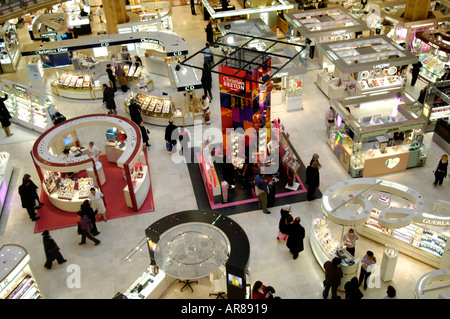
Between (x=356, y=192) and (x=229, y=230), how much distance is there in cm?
371

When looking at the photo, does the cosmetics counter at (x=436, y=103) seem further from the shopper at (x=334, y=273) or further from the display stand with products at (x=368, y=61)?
the shopper at (x=334, y=273)

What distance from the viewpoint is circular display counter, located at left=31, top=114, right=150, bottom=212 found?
1231 cm

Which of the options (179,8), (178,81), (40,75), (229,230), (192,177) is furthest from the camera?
(179,8)

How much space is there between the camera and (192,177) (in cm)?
1427

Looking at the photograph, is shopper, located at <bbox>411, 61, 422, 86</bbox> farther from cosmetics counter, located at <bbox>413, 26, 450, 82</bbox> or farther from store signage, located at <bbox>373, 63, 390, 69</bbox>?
store signage, located at <bbox>373, 63, 390, 69</bbox>

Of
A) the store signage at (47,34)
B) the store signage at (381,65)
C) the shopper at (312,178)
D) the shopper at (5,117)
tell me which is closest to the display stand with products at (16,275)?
the shopper at (312,178)

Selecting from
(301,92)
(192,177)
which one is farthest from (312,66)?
(192,177)

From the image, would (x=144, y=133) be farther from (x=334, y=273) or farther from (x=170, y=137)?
(x=334, y=273)

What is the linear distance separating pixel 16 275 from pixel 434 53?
16850mm

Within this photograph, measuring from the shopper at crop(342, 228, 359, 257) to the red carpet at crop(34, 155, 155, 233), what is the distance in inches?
210

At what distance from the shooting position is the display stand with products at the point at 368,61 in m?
15.8

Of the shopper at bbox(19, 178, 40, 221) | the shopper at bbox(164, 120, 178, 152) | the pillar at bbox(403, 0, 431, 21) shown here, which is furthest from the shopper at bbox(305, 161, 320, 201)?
the pillar at bbox(403, 0, 431, 21)

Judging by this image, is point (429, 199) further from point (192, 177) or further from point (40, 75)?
point (40, 75)

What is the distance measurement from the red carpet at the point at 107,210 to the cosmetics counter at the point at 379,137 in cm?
594
